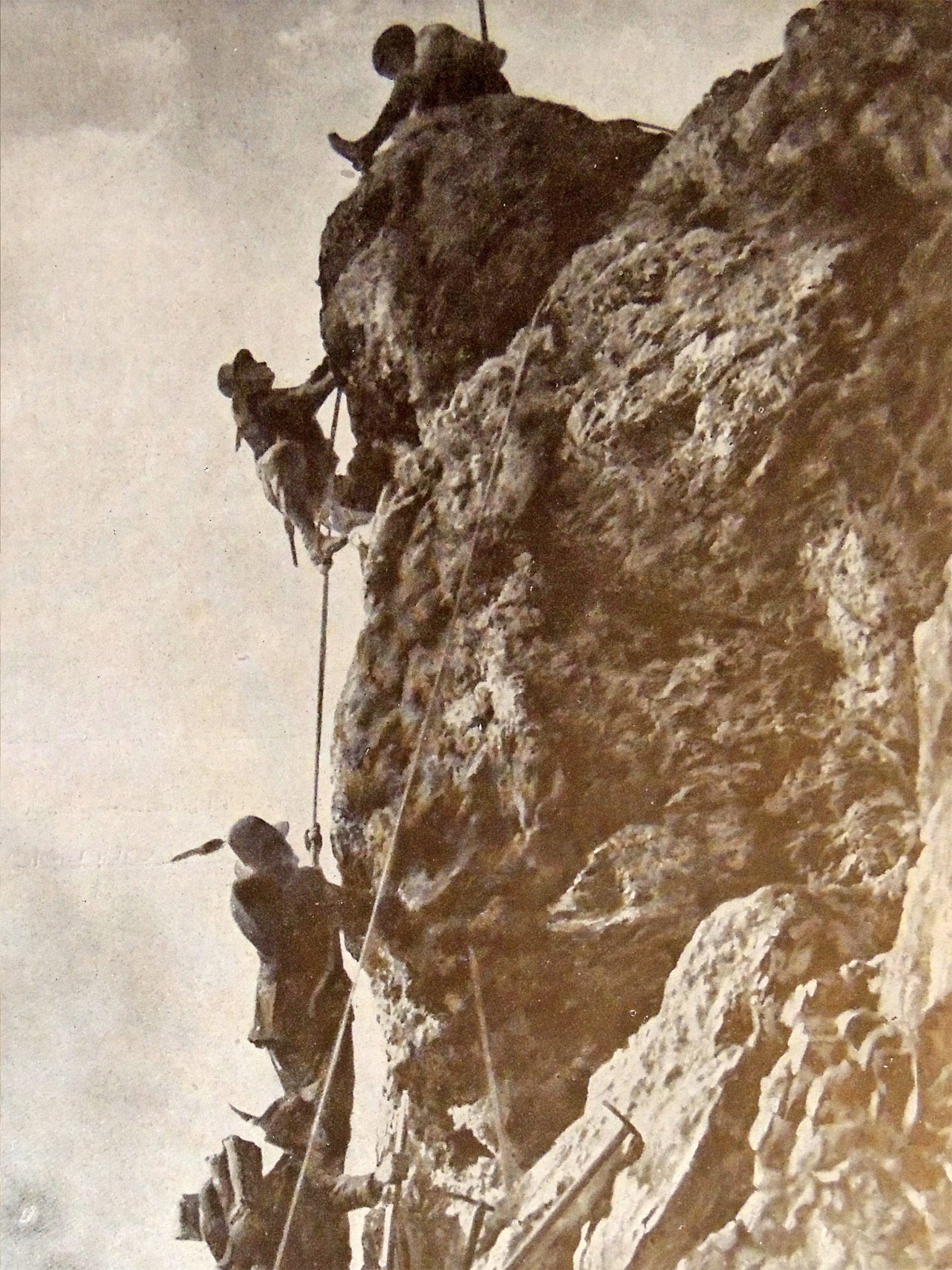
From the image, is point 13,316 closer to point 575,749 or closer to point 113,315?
point 113,315

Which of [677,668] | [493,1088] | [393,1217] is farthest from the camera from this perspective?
[393,1217]

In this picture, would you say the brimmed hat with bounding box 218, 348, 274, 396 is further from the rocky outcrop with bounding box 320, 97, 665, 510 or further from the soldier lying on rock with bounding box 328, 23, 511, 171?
the soldier lying on rock with bounding box 328, 23, 511, 171

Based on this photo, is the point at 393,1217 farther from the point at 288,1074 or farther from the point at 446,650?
the point at 446,650

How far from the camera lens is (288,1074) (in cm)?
467

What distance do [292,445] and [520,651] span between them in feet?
5.65

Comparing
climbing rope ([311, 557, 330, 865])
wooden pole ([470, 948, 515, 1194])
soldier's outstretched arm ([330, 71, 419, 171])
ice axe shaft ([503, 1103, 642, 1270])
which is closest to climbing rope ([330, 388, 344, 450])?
climbing rope ([311, 557, 330, 865])

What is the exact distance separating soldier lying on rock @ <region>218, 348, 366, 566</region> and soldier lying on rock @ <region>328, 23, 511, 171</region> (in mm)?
1070

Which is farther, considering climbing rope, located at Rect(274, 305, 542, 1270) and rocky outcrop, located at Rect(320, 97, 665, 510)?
rocky outcrop, located at Rect(320, 97, 665, 510)

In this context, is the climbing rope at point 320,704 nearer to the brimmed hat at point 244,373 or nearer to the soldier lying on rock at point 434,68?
the brimmed hat at point 244,373

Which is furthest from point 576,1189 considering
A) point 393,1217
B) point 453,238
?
point 453,238

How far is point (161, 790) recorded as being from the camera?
5.05 meters

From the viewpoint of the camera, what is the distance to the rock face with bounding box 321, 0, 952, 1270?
3148 millimetres

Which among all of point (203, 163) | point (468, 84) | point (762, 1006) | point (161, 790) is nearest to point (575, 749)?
point (762, 1006)

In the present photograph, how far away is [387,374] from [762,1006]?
281 cm
